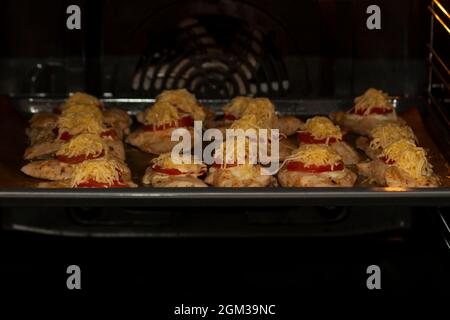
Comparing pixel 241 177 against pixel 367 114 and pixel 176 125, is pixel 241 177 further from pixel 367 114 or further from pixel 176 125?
pixel 367 114

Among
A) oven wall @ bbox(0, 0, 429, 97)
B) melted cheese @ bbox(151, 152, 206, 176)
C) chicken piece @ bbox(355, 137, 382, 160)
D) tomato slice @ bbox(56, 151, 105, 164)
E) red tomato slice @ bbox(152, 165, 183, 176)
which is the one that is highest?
oven wall @ bbox(0, 0, 429, 97)

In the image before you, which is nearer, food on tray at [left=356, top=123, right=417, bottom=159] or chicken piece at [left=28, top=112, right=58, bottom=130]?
food on tray at [left=356, top=123, right=417, bottom=159]

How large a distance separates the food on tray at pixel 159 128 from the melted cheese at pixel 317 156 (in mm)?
595

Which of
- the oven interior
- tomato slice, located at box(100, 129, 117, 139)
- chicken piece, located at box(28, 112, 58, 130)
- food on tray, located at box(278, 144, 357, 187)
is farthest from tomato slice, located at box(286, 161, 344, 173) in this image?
chicken piece, located at box(28, 112, 58, 130)

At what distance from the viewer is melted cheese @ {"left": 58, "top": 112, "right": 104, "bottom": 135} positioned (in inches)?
136

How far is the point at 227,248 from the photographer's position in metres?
3.44

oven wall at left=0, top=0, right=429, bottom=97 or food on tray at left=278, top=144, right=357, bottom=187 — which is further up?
oven wall at left=0, top=0, right=429, bottom=97

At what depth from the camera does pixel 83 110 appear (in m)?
3.49

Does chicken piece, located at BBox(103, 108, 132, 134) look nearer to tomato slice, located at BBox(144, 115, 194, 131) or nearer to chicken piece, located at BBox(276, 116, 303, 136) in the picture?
tomato slice, located at BBox(144, 115, 194, 131)

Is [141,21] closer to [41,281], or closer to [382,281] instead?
[41,281]

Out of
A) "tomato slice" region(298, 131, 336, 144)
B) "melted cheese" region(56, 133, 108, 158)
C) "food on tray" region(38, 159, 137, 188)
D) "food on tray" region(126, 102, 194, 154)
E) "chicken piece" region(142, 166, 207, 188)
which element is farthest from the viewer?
"food on tray" region(126, 102, 194, 154)

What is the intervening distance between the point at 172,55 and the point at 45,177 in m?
0.74

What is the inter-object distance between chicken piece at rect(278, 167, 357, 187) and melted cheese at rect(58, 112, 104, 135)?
742 mm

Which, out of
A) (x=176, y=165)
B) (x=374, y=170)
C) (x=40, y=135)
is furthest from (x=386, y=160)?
(x=40, y=135)
